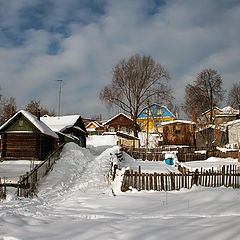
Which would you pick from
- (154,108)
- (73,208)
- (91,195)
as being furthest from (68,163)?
(154,108)

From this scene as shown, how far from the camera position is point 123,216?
6398 mm

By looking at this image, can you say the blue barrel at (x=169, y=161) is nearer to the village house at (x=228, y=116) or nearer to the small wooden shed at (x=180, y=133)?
the small wooden shed at (x=180, y=133)

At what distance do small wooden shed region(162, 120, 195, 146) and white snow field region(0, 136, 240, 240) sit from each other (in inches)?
1125

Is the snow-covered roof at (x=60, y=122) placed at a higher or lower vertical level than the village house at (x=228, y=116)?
lower

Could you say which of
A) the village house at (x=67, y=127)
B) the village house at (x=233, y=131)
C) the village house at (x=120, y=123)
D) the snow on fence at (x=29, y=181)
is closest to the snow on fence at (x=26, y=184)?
the snow on fence at (x=29, y=181)

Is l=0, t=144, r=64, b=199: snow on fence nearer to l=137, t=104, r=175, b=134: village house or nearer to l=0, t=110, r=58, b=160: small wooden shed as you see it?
l=0, t=110, r=58, b=160: small wooden shed

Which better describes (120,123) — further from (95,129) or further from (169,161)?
(169,161)

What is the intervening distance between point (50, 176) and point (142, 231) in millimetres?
9388

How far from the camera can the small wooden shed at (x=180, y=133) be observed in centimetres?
3744

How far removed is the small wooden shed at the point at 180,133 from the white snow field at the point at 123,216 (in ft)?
93.7

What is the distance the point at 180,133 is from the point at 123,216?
108ft

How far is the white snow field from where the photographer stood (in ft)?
15.6

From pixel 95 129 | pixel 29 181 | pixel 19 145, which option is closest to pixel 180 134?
pixel 19 145

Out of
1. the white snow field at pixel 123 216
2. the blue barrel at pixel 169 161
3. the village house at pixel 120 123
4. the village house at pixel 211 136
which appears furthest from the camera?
the village house at pixel 120 123
